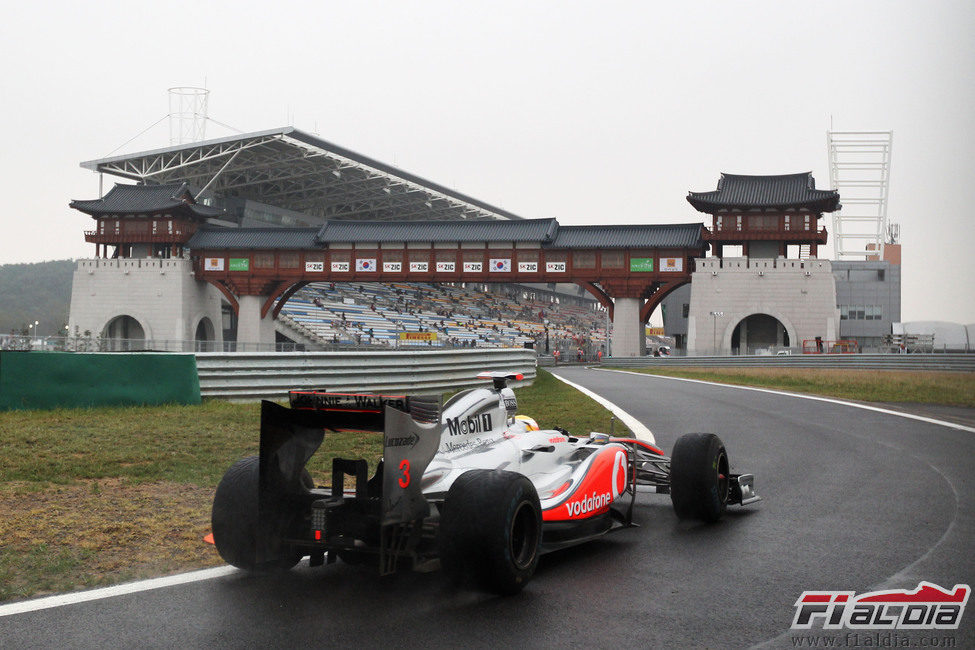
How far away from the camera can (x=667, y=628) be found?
13.5 ft

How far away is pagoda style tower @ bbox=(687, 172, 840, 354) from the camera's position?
55000 mm

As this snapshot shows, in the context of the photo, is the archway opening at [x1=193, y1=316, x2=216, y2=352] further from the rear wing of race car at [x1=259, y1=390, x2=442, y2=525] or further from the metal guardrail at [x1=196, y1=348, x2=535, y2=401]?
the rear wing of race car at [x1=259, y1=390, x2=442, y2=525]

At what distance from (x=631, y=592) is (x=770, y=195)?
54704 millimetres

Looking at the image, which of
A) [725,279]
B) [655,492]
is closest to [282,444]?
[655,492]

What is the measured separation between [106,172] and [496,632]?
7053 centimetres

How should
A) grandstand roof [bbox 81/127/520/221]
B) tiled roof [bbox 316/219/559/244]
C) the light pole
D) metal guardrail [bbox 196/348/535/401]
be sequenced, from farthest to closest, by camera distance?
grandstand roof [bbox 81/127/520/221], tiled roof [bbox 316/219/559/244], the light pole, metal guardrail [bbox 196/348/535/401]

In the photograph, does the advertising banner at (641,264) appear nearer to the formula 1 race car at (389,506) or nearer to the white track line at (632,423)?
the white track line at (632,423)

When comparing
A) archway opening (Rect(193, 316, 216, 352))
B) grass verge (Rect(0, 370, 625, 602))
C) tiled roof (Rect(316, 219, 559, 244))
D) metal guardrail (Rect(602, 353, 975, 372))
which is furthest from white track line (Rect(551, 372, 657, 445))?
archway opening (Rect(193, 316, 216, 352))

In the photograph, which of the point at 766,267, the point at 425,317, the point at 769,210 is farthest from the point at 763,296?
the point at 425,317

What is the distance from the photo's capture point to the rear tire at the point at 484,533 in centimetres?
438

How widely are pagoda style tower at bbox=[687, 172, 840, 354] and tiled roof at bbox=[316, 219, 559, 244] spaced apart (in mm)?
11089

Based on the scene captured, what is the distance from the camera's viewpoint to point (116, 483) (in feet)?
26.3

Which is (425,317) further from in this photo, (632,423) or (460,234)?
(632,423)

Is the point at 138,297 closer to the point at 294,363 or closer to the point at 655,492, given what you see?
the point at 294,363
